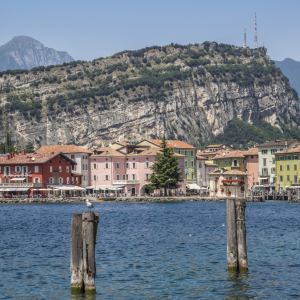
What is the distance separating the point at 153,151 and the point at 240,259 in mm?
108917

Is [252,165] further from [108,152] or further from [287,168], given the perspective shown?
[108,152]

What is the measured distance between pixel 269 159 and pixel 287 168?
425 inches

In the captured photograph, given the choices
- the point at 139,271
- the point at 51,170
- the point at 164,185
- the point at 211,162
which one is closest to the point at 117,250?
the point at 139,271

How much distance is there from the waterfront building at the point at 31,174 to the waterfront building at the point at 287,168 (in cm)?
4294

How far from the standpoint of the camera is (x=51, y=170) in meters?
127

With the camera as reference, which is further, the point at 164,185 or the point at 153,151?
the point at 153,151

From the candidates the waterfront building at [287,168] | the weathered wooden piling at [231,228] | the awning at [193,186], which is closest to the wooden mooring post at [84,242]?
the weathered wooden piling at [231,228]

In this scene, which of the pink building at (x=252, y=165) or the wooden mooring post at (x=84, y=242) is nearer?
the wooden mooring post at (x=84, y=242)

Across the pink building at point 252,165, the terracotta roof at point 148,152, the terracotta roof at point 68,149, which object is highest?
the terracotta roof at point 68,149

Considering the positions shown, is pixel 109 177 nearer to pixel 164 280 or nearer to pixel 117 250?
pixel 117 250

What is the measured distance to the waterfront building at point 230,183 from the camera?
12025 cm

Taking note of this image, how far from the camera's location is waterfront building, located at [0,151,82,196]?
123 metres

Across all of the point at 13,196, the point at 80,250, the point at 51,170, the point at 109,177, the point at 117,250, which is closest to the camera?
the point at 80,250

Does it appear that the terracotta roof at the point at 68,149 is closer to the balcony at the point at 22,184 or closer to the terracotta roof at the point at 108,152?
the terracotta roof at the point at 108,152
